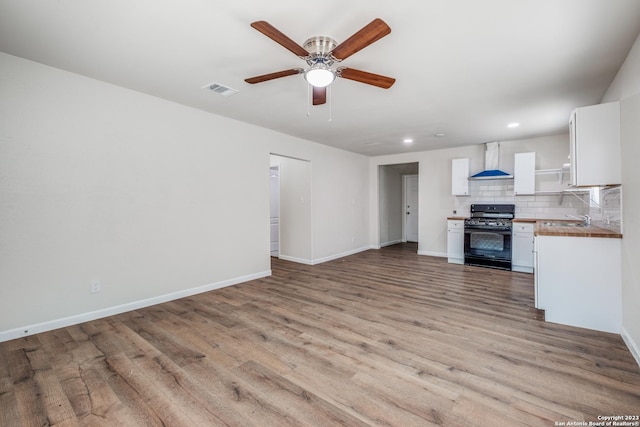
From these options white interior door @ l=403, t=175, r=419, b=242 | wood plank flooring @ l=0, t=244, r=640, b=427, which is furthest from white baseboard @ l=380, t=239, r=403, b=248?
wood plank flooring @ l=0, t=244, r=640, b=427

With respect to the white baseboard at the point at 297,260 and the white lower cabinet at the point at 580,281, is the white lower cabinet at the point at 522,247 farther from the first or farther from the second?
the white baseboard at the point at 297,260

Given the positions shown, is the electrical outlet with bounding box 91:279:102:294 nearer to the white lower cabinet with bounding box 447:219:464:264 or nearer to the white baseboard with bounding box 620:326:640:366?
the white baseboard with bounding box 620:326:640:366

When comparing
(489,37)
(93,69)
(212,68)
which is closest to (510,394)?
(489,37)

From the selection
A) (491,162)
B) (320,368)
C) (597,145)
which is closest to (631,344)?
(597,145)

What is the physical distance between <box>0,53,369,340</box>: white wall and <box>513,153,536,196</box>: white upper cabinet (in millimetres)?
4508

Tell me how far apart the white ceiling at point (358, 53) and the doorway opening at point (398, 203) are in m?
3.96

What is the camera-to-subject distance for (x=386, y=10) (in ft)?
6.04

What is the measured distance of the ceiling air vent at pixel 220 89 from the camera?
9.83ft

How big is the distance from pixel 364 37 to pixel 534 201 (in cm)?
527

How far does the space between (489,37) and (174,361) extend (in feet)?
11.2

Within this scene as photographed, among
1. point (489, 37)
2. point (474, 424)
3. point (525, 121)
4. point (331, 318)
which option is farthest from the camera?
point (525, 121)

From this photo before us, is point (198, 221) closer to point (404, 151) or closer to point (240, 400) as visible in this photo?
point (240, 400)

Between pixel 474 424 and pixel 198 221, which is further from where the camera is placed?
pixel 198 221

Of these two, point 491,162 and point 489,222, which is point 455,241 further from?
point 491,162
